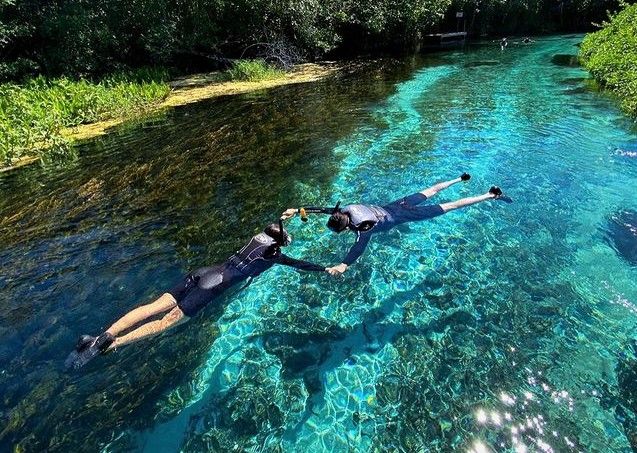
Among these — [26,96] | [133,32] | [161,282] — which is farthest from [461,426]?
[133,32]

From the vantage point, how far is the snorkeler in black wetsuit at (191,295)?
5.52 m

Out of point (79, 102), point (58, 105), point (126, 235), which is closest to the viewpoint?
point (126, 235)

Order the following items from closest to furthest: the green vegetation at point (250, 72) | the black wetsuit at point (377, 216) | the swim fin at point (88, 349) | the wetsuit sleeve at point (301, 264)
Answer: the swim fin at point (88, 349), the wetsuit sleeve at point (301, 264), the black wetsuit at point (377, 216), the green vegetation at point (250, 72)

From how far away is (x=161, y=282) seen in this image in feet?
25.7

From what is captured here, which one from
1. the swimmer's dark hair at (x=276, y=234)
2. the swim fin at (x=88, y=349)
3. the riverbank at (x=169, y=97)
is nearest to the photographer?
the swim fin at (x=88, y=349)

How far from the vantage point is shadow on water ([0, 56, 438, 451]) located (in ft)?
18.4

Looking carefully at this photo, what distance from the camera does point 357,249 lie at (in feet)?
23.1

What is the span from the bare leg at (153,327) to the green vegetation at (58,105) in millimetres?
11403

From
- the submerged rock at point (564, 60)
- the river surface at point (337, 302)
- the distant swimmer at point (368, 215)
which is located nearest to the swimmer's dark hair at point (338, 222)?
the distant swimmer at point (368, 215)

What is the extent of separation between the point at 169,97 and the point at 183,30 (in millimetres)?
6357

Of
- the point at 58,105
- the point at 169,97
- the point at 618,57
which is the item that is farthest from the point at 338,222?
the point at 618,57

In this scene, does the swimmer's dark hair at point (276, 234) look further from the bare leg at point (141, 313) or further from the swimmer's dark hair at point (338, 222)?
the bare leg at point (141, 313)

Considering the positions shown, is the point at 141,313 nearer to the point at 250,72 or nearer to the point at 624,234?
the point at 624,234

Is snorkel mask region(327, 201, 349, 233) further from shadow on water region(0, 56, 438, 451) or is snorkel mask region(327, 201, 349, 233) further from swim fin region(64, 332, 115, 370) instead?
swim fin region(64, 332, 115, 370)
